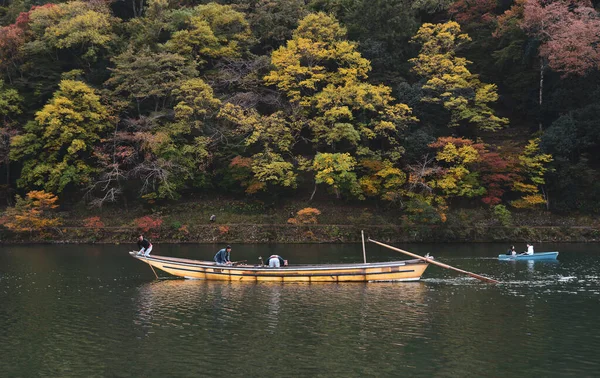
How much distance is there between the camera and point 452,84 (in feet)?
173

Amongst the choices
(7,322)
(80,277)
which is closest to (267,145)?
(80,277)

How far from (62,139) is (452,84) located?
35879mm

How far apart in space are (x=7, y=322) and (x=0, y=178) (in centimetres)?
3879

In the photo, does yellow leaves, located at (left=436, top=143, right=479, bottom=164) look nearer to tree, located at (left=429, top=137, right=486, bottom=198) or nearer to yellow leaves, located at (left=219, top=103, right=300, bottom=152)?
tree, located at (left=429, top=137, right=486, bottom=198)

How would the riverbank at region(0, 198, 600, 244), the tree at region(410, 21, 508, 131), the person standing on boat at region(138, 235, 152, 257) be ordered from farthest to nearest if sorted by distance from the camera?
the tree at region(410, 21, 508, 131), the riverbank at region(0, 198, 600, 244), the person standing on boat at region(138, 235, 152, 257)

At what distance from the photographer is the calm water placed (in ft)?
53.9

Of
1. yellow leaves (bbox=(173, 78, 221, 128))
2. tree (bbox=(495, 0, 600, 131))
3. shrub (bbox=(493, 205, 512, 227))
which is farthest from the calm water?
tree (bbox=(495, 0, 600, 131))

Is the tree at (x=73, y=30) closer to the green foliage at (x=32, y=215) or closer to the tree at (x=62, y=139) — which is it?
the tree at (x=62, y=139)

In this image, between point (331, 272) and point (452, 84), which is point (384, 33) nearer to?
point (452, 84)

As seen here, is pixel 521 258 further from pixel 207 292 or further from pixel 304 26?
pixel 304 26

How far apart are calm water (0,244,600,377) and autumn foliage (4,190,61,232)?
44.5ft

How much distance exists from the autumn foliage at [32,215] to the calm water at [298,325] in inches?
534

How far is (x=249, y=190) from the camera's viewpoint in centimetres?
5009

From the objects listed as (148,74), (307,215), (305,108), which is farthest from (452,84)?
(148,74)
